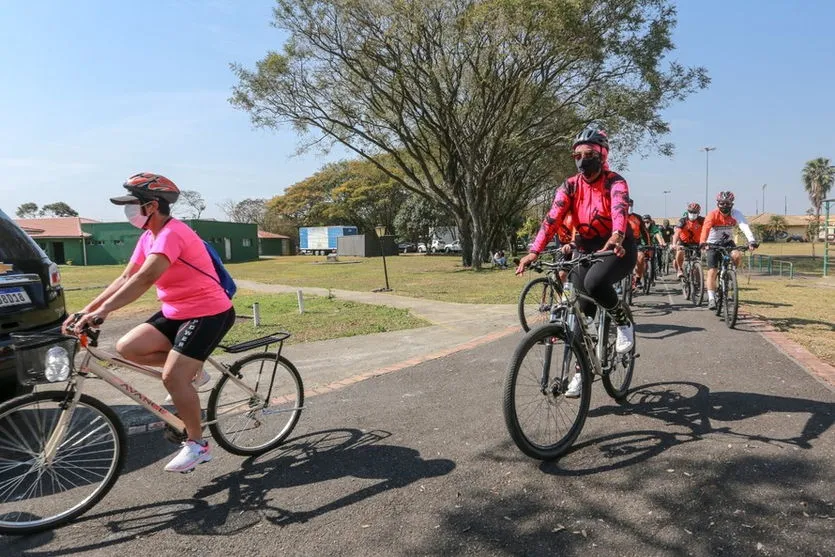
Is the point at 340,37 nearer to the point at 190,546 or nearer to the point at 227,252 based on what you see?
the point at 190,546

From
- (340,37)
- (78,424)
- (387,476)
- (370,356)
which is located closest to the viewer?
(78,424)

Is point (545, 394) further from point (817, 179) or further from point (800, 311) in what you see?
point (817, 179)

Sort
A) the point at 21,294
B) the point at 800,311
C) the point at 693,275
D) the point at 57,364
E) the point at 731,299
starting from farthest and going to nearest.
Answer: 1. the point at 693,275
2. the point at 800,311
3. the point at 731,299
4. the point at 21,294
5. the point at 57,364

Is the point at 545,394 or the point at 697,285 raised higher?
the point at 697,285

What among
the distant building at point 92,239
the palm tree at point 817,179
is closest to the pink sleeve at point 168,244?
the distant building at point 92,239

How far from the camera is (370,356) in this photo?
6.55 m

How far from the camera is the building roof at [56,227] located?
50688mm

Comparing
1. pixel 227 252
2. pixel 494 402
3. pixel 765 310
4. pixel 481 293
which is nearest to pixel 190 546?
pixel 494 402

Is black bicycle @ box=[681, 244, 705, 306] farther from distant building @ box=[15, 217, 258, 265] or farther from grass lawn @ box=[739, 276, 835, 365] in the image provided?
distant building @ box=[15, 217, 258, 265]

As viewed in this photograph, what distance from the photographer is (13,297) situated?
3.86 metres

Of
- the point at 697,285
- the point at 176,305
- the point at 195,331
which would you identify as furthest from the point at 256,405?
the point at 697,285

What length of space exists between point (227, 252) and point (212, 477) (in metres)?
54.7

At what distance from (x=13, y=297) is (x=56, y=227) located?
59.2 m

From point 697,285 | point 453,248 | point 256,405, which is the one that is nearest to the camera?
point 256,405
